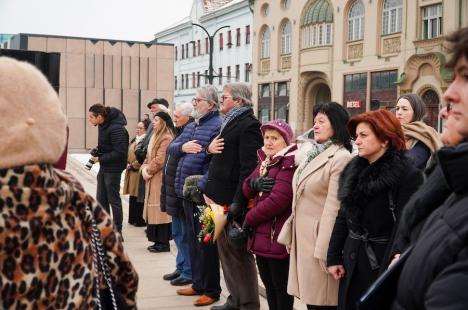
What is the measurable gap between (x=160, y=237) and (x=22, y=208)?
263 inches

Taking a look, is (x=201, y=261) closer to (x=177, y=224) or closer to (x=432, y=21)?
(x=177, y=224)

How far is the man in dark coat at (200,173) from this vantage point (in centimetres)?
623

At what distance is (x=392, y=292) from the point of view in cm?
218

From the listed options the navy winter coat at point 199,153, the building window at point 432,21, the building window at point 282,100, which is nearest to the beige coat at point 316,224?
the navy winter coat at point 199,153

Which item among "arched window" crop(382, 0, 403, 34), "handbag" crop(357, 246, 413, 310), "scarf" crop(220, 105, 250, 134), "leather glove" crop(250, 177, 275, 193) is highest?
"arched window" crop(382, 0, 403, 34)

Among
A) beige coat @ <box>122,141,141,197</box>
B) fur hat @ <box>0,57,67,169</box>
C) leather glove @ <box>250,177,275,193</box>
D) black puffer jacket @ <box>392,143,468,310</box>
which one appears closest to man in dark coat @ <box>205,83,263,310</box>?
leather glove @ <box>250,177,275,193</box>

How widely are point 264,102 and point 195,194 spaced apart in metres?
41.9

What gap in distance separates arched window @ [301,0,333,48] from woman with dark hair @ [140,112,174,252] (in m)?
32.8

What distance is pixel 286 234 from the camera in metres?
4.68

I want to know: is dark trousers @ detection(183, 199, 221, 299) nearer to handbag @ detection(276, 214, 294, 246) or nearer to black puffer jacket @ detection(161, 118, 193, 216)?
black puffer jacket @ detection(161, 118, 193, 216)

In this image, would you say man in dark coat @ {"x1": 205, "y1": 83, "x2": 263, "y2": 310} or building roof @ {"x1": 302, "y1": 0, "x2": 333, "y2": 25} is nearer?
man in dark coat @ {"x1": 205, "y1": 83, "x2": 263, "y2": 310}

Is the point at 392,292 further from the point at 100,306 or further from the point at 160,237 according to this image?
the point at 160,237

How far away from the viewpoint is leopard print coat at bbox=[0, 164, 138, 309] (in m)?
2.02

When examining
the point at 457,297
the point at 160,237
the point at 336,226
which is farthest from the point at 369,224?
A: the point at 160,237
